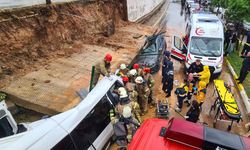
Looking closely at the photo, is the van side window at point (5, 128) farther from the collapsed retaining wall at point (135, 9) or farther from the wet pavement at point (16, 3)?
the collapsed retaining wall at point (135, 9)

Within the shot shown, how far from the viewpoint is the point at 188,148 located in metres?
2.35

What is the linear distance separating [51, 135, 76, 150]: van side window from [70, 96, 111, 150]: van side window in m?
0.08

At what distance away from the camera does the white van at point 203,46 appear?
7.27 metres

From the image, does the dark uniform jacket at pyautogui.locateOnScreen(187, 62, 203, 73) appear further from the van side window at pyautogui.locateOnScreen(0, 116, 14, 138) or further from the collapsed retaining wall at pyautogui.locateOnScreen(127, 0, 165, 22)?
the collapsed retaining wall at pyautogui.locateOnScreen(127, 0, 165, 22)

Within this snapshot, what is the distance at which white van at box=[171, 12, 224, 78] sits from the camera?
7.27 m

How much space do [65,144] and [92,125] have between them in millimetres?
732

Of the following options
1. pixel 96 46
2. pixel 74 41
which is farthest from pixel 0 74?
pixel 96 46

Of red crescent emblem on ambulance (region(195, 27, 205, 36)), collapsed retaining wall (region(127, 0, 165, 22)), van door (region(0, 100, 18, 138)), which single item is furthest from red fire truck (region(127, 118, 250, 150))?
collapsed retaining wall (region(127, 0, 165, 22))

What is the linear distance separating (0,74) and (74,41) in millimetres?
4130

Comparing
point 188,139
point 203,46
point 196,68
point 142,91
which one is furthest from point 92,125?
point 203,46

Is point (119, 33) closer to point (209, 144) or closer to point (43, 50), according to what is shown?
point (43, 50)

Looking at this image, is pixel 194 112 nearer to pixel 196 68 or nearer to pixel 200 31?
pixel 196 68

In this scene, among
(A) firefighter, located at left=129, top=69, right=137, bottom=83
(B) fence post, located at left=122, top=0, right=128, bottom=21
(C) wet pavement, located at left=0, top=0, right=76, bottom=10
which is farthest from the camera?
(B) fence post, located at left=122, top=0, right=128, bottom=21

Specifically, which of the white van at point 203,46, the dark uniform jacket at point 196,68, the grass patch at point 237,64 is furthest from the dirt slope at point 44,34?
the grass patch at point 237,64
